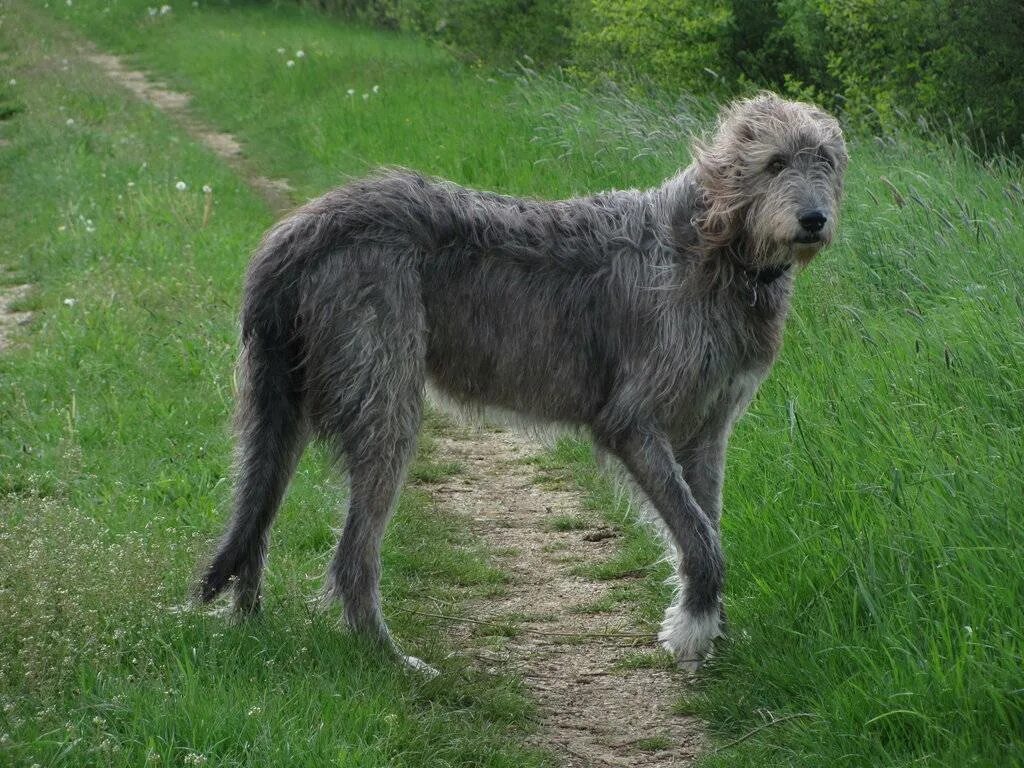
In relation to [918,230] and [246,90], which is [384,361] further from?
[246,90]

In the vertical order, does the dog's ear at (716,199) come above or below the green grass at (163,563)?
above

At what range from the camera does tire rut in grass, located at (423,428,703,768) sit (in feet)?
14.8

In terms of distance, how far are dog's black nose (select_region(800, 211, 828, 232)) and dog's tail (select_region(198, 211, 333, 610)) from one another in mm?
1801

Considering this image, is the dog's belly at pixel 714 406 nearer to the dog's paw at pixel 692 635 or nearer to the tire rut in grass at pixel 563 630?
the dog's paw at pixel 692 635

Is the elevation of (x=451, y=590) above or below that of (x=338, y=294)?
below

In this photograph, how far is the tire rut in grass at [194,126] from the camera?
12.9 metres

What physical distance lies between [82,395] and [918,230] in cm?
478

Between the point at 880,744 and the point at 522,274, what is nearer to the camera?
the point at 880,744

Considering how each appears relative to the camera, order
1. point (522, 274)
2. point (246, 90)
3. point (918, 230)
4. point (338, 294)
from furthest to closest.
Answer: point (246, 90), point (918, 230), point (522, 274), point (338, 294)

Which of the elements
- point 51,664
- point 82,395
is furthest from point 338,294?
point 82,395

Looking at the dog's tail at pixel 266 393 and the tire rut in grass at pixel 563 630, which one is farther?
the dog's tail at pixel 266 393

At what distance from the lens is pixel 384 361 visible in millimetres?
4695

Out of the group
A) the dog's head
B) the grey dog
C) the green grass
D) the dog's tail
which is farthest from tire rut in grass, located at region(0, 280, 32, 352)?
the dog's head

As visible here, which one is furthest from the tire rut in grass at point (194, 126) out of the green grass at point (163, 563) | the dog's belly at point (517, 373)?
the dog's belly at point (517, 373)
